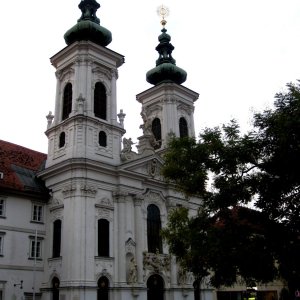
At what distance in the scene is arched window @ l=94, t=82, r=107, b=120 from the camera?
35062 millimetres

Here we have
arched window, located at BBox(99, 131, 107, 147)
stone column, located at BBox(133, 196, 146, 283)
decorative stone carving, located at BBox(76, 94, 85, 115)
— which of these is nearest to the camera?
stone column, located at BBox(133, 196, 146, 283)

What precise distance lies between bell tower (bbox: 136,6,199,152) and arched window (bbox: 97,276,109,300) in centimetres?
1395

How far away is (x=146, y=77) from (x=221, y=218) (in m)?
27.0

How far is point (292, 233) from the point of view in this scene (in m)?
18.3

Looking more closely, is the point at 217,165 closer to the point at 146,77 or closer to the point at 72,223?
the point at 72,223

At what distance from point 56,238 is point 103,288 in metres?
4.52

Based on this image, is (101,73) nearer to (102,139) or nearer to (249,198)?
(102,139)

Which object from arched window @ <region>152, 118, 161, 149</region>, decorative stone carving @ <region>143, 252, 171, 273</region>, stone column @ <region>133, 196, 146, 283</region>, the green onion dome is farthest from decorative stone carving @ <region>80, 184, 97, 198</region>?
the green onion dome

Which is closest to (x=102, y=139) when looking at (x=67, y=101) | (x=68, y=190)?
(x=67, y=101)

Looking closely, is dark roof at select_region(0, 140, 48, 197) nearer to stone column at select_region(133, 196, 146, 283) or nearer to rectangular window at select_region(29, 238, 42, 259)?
rectangular window at select_region(29, 238, 42, 259)

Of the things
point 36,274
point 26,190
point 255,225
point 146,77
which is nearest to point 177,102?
point 146,77

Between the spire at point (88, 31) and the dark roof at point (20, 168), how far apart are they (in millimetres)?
9050

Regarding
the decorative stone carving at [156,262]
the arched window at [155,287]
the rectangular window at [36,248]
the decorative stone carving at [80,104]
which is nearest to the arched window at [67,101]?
the decorative stone carving at [80,104]

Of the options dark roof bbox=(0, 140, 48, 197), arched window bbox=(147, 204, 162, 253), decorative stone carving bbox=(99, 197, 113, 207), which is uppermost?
dark roof bbox=(0, 140, 48, 197)
